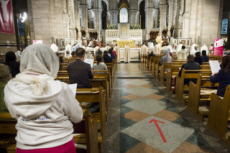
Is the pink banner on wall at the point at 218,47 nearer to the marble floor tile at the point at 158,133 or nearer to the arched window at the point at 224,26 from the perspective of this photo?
the marble floor tile at the point at 158,133

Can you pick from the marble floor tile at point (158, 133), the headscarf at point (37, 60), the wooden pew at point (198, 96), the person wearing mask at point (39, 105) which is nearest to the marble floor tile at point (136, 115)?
the marble floor tile at point (158, 133)

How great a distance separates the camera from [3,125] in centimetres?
170

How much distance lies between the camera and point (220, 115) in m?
2.75

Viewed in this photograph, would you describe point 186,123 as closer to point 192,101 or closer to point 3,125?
point 192,101

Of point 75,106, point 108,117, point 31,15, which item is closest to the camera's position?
point 75,106

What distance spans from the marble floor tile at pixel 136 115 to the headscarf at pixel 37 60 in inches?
104

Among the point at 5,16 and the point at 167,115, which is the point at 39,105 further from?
the point at 5,16

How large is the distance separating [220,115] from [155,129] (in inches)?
43.5

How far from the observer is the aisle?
8.46ft

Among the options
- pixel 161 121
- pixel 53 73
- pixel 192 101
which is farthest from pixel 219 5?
pixel 53 73

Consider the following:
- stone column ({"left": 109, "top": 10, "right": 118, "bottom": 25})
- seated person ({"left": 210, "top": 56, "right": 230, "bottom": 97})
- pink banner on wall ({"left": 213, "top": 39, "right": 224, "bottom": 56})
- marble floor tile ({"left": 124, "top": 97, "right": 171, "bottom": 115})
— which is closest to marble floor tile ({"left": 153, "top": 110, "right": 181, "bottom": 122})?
marble floor tile ({"left": 124, "top": 97, "right": 171, "bottom": 115})

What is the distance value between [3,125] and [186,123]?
3.06 meters

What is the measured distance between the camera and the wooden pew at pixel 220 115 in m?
2.57

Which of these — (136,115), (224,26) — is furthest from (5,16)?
(224,26)
